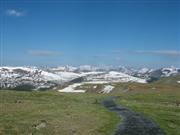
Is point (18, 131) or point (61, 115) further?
point (61, 115)

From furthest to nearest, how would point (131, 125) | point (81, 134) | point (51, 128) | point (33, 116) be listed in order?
point (33, 116) → point (131, 125) → point (51, 128) → point (81, 134)

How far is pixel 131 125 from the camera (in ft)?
182

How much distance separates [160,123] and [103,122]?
9413 mm

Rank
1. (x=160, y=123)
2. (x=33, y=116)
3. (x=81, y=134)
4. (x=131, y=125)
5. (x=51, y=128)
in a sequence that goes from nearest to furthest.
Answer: (x=81, y=134), (x=51, y=128), (x=131, y=125), (x=160, y=123), (x=33, y=116)

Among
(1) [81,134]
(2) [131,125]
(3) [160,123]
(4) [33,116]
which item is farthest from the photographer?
(4) [33,116]

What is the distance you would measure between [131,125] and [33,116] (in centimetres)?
1912

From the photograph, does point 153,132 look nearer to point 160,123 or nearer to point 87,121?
point 160,123

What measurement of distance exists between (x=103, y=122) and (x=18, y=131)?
16367mm

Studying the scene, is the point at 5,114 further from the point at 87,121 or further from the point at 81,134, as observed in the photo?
the point at 81,134

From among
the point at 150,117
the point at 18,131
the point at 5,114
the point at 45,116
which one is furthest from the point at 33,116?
the point at 150,117

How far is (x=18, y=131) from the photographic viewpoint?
48844mm

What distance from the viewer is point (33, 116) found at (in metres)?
65.1

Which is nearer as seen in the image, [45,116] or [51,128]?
[51,128]

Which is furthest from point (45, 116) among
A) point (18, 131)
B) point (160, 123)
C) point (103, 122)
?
point (160, 123)
